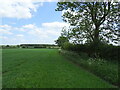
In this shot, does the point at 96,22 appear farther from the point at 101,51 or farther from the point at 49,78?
the point at 49,78

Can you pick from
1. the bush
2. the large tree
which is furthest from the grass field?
the large tree

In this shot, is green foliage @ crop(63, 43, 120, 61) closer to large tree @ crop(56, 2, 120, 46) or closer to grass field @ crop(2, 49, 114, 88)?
large tree @ crop(56, 2, 120, 46)

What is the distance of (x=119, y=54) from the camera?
1116cm

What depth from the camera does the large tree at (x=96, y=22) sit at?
1517 centimetres

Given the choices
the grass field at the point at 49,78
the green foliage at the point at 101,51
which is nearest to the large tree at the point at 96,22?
the green foliage at the point at 101,51

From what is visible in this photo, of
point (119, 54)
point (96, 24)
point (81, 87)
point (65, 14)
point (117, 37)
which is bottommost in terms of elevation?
point (81, 87)

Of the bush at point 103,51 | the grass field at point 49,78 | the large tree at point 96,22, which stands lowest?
the grass field at point 49,78

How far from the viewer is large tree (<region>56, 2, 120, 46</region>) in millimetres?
15172

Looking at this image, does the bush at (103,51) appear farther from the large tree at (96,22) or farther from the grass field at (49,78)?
the grass field at (49,78)

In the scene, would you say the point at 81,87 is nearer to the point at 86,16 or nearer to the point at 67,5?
the point at 86,16

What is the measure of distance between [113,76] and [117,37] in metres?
8.97

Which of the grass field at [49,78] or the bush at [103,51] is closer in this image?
the grass field at [49,78]

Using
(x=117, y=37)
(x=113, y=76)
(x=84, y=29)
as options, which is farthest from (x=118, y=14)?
(x=113, y=76)

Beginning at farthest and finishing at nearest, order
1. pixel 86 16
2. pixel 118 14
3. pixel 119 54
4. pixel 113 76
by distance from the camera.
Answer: pixel 86 16 → pixel 118 14 → pixel 119 54 → pixel 113 76
